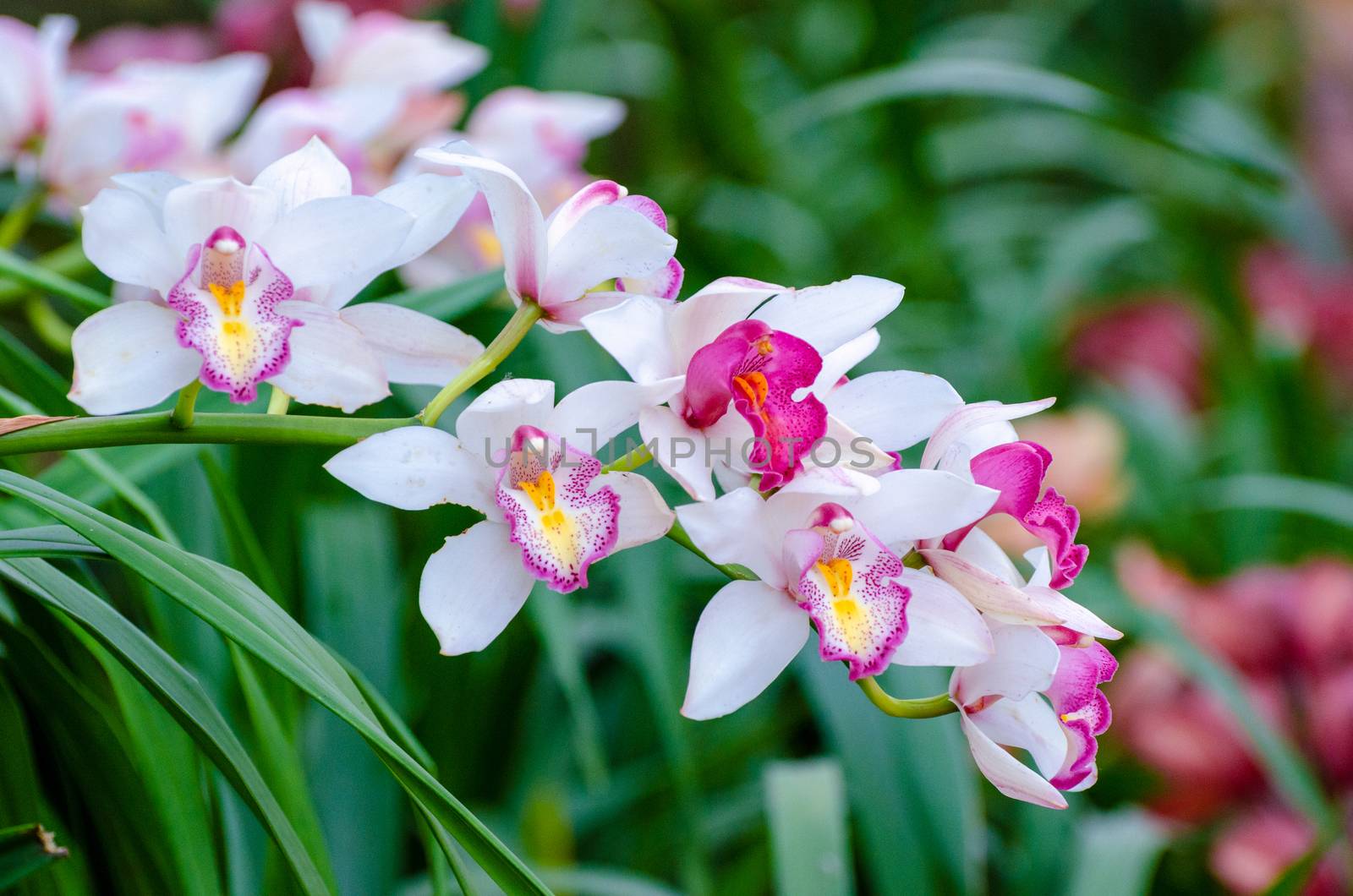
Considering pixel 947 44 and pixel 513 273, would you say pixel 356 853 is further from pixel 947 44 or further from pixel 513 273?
pixel 947 44

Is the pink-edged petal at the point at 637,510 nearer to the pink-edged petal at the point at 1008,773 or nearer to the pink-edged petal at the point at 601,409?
the pink-edged petal at the point at 601,409

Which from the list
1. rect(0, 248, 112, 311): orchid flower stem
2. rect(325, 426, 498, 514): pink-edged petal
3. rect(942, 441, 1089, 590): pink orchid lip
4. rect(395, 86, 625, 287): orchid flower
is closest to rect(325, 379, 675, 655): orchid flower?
rect(325, 426, 498, 514): pink-edged petal

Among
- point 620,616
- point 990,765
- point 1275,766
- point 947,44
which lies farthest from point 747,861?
point 947,44

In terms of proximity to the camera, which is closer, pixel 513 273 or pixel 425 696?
pixel 513 273

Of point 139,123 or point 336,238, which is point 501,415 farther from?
point 139,123

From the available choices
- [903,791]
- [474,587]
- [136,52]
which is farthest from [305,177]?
[136,52]

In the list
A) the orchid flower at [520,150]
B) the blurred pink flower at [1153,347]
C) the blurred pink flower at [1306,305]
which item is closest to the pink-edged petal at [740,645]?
the orchid flower at [520,150]

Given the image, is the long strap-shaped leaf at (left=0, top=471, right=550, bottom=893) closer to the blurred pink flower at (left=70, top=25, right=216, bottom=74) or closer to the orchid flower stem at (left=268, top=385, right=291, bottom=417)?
the orchid flower stem at (left=268, top=385, right=291, bottom=417)
